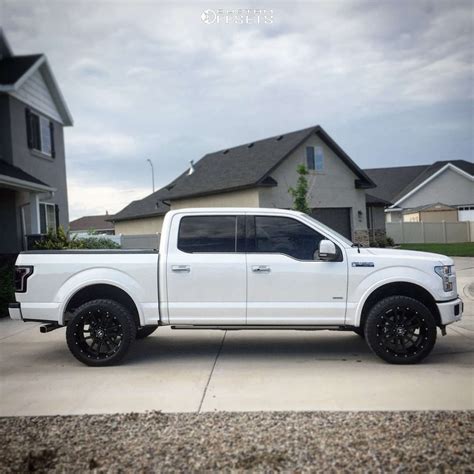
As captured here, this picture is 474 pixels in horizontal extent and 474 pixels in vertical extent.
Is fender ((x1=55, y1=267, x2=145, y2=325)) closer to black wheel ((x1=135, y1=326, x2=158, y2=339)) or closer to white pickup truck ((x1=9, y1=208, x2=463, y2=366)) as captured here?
white pickup truck ((x1=9, y1=208, x2=463, y2=366))

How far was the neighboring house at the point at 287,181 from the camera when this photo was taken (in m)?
25.0

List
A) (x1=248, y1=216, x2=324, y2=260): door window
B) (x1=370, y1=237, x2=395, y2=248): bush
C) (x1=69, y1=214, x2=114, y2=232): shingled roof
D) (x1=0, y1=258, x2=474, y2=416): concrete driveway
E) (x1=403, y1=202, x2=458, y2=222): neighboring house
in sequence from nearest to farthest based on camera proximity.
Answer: (x1=0, y1=258, x2=474, y2=416): concrete driveway → (x1=248, y1=216, x2=324, y2=260): door window → (x1=370, y1=237, x2=395, y2=248): bush → (x1=403, y1=202, x2=458, y2=222): neighboring house → (x1=69, y1=214, x2=114, y2=232): shingled roof

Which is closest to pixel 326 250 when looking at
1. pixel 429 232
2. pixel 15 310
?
pixel 15 310

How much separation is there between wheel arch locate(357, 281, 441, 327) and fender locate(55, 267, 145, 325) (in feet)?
8.89

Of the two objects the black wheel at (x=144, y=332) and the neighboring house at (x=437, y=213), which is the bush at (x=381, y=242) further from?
the black wheel at (x=144, y=332)

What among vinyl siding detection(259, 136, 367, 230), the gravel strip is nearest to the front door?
the gravel strip

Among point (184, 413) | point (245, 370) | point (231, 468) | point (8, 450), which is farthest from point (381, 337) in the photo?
point (8, 450)

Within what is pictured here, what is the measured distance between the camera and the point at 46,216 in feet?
62.1

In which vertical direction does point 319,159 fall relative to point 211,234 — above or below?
above

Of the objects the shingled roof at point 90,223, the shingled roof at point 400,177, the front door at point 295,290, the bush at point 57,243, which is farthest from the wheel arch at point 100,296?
the shingled roof at point 90,223

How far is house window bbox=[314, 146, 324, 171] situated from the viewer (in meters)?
26.7

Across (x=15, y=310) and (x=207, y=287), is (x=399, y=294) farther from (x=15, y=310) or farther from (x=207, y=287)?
(x=15, y=310)

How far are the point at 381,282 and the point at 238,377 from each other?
203 centimetres

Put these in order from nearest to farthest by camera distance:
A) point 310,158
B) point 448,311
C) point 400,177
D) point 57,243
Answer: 1. point 448,311
2. point 57,243
3. point 310,158
4. point 400,177
